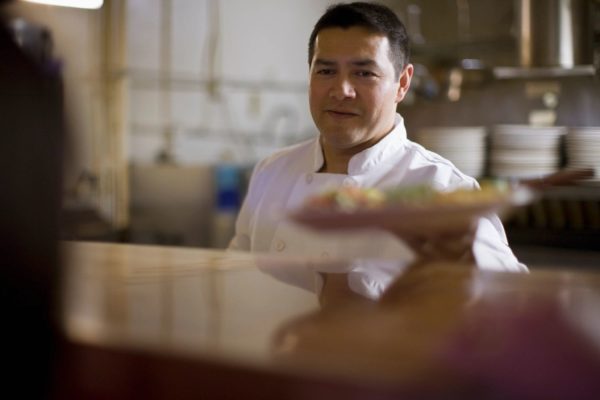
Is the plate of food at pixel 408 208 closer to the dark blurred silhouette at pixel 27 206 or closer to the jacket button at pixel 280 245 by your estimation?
the dark blurred silhouette at pixel 27 206

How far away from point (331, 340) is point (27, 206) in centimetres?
34

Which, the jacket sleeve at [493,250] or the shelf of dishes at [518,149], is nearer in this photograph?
the jacket sleeve at [493,250]

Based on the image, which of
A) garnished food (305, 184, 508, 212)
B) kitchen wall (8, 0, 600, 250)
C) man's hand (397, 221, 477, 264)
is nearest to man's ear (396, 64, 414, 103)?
man's hand (397, 221, 477, 264)

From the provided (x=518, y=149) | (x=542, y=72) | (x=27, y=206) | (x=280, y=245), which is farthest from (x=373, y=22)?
(x=542, y=72)

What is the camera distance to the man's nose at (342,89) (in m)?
2.10

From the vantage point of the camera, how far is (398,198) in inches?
42.6

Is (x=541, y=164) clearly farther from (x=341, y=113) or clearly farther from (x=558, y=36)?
(x=341, y=113)

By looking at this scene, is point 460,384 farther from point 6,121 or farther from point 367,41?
point 367,41

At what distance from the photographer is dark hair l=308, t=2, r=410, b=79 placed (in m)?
2.11

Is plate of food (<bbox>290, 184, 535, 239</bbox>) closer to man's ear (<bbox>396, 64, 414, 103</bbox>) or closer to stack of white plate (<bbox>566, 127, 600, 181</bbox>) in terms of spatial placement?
man's ear (<bbox>396, 64, 414, 103</bbox>)

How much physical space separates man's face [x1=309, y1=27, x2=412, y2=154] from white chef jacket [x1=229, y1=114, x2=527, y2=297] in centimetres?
8

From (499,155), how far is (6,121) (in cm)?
382

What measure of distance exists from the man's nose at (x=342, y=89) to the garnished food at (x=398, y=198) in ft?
3.28

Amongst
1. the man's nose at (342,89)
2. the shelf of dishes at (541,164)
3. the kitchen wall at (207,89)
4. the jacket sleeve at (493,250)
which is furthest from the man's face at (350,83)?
the kitchen wall at (207,89)
